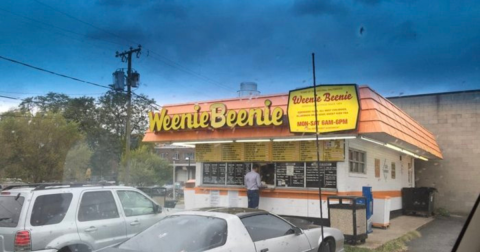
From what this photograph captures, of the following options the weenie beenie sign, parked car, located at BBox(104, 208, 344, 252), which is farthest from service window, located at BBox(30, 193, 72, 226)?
the weenie beenie sign

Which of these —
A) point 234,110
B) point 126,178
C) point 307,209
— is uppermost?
point 234,110

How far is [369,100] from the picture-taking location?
975 centimetres

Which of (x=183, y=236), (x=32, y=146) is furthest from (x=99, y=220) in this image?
(x=32, y=146)

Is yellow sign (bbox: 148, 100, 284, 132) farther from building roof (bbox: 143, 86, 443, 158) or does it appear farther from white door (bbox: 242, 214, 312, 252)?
white door (bbox: 242, 214, 312, 252)

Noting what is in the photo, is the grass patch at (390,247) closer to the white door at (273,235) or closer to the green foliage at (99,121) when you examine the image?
the white door at (273,235)

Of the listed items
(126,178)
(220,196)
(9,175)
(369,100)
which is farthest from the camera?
(220,196)

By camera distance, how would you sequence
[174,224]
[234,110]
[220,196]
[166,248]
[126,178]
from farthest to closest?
[220,196] → [234,110] → [126,178] → [174,224] → [166,248]

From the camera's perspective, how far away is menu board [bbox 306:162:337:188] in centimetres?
1158

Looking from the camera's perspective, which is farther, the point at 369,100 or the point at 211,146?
the point at 211,146

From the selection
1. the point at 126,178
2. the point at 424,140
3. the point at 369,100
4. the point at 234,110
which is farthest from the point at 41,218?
the point at 424,140

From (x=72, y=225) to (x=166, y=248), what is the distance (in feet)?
6.82

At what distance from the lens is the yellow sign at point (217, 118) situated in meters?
10.9

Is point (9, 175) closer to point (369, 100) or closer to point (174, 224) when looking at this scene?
point (174, 224)

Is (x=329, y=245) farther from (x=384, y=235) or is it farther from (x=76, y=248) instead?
(x=384, y=235)
